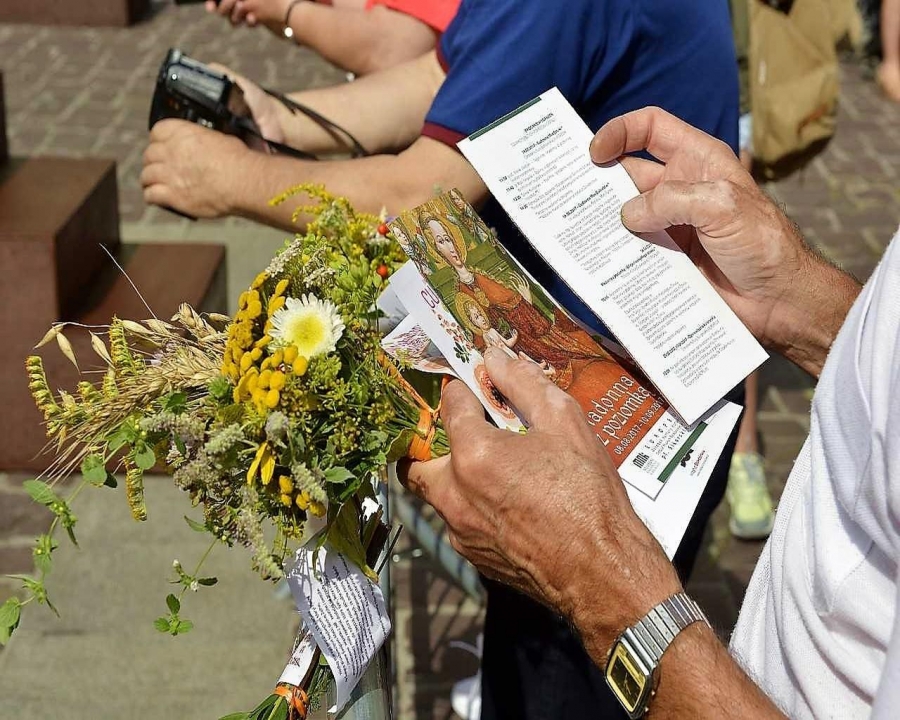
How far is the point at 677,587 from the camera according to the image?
48.4 inches

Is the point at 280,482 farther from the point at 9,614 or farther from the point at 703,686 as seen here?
the point at 703,686

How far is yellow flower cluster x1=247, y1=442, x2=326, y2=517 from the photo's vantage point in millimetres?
1197

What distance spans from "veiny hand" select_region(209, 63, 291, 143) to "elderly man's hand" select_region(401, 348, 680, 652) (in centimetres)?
131

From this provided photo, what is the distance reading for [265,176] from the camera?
212 centimetres

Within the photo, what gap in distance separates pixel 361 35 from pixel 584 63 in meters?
1.13

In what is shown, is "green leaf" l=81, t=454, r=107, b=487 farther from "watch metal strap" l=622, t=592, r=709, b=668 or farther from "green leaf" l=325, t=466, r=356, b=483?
"watch metal strap" l=622, t=592, r=709, b=668

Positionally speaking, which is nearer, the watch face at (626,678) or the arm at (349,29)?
the watch face at (626,678)

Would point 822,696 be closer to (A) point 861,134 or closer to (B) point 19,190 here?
(B) point 19,190

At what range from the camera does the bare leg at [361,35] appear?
273 centimetres

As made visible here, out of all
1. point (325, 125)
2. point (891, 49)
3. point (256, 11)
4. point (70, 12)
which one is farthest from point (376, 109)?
point (70, 12)

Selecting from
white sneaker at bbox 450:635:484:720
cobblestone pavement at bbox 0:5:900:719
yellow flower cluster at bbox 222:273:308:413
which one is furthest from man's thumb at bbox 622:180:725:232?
cobblestone pavement at bbox 0:5:900:719

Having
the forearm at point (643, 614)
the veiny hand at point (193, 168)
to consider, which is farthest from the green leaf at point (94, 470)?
the veiny hand at point (193, 168)

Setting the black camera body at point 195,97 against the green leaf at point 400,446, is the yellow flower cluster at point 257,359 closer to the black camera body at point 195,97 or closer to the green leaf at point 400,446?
the green leaf at point 400,446

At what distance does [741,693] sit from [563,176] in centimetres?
72
